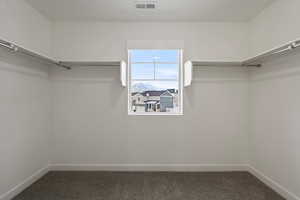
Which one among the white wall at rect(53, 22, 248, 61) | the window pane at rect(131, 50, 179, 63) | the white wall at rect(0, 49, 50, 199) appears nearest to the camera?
the white wall at rect(0, 49, 50, 199)

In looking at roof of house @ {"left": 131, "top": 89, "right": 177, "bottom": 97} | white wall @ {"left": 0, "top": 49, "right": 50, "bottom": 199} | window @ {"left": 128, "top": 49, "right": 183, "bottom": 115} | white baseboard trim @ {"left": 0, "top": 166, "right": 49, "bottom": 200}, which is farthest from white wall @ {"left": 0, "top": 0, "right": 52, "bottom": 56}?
white baseboard trim @ {"left": 0, "top": 166, "right": 49, "bottom": 200}

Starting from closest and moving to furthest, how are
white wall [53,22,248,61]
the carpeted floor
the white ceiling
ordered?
1. the carpeted floor
2. the white ceiling
3. white wall [53,22,248,61]

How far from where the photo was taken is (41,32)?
2908 millimetres

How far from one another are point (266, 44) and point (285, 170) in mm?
1811

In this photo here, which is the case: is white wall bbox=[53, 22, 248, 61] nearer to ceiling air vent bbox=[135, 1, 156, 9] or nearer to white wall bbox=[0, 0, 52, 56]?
white wall bbox=[0, 0, 52, 56]

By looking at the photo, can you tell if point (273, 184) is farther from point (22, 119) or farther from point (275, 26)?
point (22, 119)

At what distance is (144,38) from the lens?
319 centimetres

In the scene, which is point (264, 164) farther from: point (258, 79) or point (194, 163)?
point (258, 79)

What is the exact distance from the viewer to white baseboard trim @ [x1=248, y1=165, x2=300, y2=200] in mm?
2279

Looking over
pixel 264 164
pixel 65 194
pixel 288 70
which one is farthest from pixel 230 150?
pixel 65 194

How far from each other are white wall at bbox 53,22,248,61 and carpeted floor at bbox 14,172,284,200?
79.1 inches

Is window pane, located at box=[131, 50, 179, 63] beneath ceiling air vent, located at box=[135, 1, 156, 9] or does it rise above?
beneath

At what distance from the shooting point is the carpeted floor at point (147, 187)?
2.39 meters

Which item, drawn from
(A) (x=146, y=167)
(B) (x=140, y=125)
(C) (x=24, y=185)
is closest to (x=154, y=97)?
(B) (x=140, y=125)
